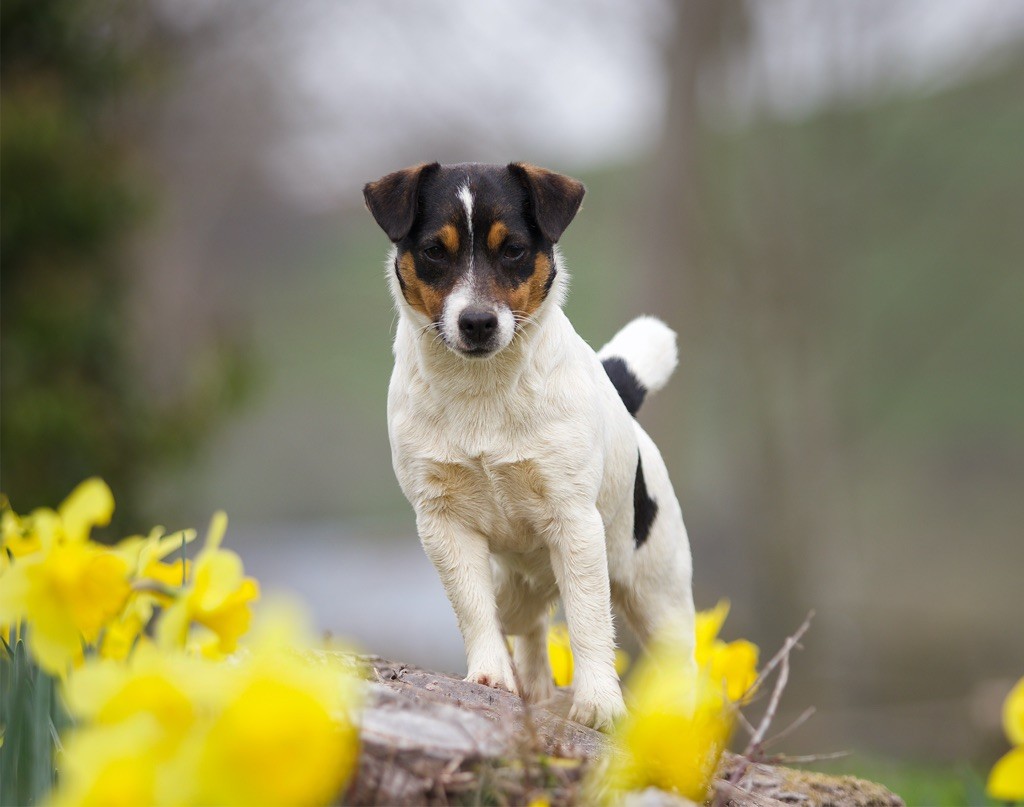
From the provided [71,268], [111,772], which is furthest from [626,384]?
[71,268]

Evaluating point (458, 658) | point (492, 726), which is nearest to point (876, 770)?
point (492, 726)

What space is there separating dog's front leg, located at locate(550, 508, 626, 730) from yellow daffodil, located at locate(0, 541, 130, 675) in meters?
1.55

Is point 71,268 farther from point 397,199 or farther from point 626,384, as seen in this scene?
point 397,199

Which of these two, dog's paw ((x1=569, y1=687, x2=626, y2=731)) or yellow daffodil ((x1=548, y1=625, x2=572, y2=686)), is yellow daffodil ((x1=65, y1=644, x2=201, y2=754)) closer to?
dog's paw ((x1=569, y1=687, x2=626, y2=731))

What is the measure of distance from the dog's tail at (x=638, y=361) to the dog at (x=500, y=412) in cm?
48

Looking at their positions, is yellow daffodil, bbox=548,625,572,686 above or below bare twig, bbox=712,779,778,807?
below

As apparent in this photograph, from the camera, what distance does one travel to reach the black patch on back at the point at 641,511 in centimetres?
383

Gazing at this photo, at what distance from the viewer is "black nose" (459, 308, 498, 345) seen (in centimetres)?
317

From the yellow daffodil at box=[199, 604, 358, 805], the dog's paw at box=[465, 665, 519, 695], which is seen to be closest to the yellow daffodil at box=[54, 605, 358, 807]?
the yellow daffodil at box=[199, 604, 358, 805]

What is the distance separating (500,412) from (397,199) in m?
0.73

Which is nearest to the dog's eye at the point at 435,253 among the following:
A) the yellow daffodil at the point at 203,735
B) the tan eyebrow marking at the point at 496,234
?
the tan eyebrow marking at the point at 496,234

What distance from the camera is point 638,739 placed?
1743 millimetres

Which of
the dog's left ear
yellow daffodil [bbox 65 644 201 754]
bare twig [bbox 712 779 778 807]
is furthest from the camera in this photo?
the dog's left ear

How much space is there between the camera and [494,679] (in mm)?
3121
